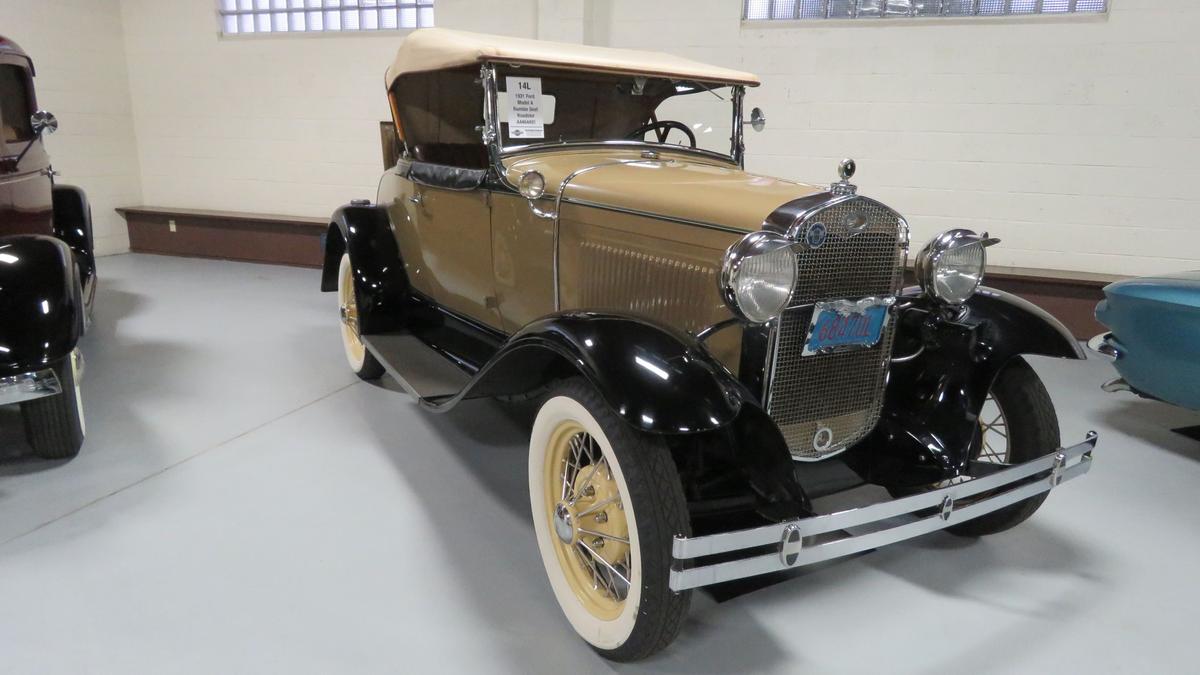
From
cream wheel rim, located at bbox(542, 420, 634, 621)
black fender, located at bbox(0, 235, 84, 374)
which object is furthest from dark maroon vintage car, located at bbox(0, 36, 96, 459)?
cream wheel rim, located at bbox(542, 420, 634, 621)

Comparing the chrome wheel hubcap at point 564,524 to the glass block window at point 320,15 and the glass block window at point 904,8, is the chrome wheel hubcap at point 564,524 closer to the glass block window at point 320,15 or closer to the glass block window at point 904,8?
the glass block window at point 904,8

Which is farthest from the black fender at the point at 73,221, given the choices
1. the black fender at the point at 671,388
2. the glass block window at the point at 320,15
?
the black fender at the point at 671,388

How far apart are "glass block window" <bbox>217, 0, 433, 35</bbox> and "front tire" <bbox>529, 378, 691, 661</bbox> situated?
20.0ft

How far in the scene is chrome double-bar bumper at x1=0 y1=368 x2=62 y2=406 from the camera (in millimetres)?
2645

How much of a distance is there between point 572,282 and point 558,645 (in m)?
1.26

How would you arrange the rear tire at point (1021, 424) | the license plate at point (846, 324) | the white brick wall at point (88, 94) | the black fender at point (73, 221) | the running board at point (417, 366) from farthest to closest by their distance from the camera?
the white brick wall at point (88, 94), the black fender at point (73, 221), the running board at point (417, 366), the rear tire at point (1021, 424), the license plate at point (846, 324)

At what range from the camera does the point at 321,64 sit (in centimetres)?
735

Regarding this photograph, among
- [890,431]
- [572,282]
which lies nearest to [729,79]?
[572,282]

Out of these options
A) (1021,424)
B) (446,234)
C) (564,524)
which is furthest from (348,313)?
(1021,424)

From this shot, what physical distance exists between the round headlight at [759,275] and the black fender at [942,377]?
28.6 inches

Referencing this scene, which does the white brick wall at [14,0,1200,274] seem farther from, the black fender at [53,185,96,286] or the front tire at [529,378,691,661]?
the front tire at [529,378,691,661]

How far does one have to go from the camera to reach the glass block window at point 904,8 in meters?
5.29

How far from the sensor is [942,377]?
8.00 ft

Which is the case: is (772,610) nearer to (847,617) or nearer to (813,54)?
(847,617)
